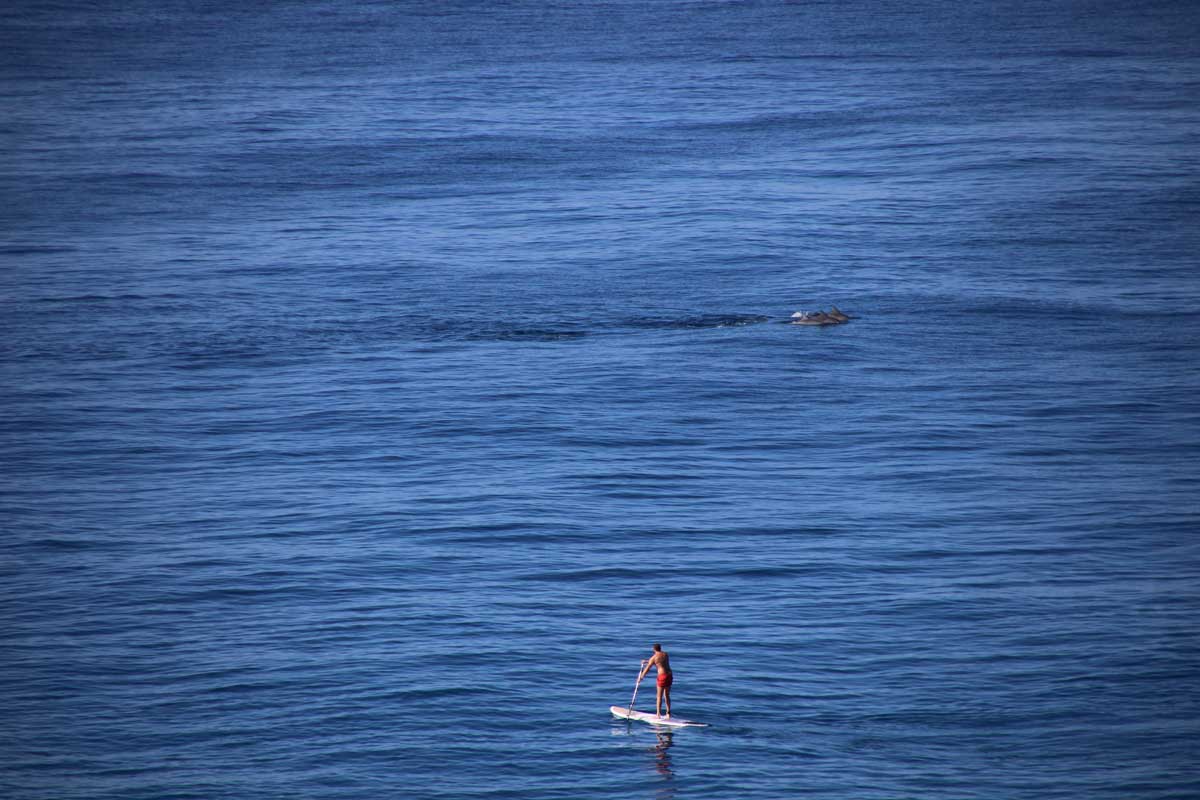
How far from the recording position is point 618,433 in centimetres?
6406

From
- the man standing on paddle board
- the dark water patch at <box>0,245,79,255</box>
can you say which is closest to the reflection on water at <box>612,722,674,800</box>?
the man standing on paddle board

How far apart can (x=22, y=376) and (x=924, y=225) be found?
193 ft

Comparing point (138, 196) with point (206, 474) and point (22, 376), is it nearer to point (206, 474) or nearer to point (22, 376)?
point (22, 376)

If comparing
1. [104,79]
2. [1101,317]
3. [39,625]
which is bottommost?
[39,625]

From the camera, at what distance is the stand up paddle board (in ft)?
129

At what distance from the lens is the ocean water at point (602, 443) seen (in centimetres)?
3984

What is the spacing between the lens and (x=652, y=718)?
39406 millimetres

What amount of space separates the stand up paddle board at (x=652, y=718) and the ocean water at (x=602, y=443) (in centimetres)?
52

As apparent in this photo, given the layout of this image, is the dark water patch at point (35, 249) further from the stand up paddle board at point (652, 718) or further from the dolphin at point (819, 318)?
the stand up paddle board at point (652, 718)

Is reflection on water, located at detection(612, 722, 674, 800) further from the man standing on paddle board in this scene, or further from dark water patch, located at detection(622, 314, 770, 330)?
dark water patch, located at detection(622, 314, 770, 330)

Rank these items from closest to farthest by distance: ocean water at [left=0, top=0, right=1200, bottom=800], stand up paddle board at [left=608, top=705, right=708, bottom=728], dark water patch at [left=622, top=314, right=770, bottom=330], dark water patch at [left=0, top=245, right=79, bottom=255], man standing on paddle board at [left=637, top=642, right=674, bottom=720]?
man standing on paddle board at [left=637, top=642, right=674, bottom=720] < stand up paddle board at [left=608, top=705, right=708, bottom=728] < ocean water at [left=0, top=0, right=1200, bottom=800] < dark water patch at [left=622, top=314, right=770, bottom=330] < dark water patch at [left=0, top=245, right=79, bottom=255]

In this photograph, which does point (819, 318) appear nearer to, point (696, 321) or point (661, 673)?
point (696, 321)

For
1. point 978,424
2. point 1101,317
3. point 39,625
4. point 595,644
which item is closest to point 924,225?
point 1101,317

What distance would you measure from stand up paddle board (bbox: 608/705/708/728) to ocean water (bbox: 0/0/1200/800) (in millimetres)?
517
